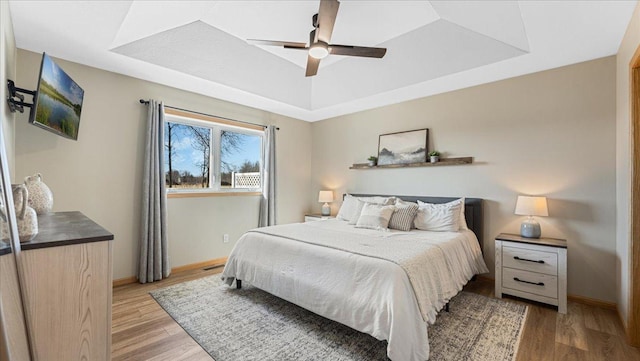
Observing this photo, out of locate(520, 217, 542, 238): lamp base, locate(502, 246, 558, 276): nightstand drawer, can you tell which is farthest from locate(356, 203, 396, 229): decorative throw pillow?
locate(520, 217, 542, 238): lamp base

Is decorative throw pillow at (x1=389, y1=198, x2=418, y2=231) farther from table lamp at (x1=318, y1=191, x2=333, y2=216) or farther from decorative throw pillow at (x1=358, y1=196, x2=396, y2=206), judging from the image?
table lamp at (x1=318, y1=191, x2=333, y2=216)

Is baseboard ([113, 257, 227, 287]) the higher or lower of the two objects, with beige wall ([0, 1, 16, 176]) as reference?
lower

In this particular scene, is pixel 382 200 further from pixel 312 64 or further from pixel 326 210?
pixel 312 64

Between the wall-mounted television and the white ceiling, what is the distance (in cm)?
44

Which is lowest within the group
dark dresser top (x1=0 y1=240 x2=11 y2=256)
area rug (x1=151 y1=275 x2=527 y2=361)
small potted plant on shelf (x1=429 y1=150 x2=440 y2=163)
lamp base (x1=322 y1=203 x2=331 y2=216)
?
area rug (x1=151 y1=275 x2=527 y2=361)

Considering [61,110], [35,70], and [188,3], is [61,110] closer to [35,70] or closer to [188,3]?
[35,70]

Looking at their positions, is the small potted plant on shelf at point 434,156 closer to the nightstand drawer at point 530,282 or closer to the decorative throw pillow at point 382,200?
the decorative throw pillow at point 382,200

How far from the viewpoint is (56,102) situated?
234 cm

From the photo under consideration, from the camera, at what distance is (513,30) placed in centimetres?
250

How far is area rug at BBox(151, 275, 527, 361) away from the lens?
200cm

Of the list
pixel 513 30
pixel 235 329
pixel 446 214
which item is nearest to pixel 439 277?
pixel 446 214

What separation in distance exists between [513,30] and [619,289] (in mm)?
2583

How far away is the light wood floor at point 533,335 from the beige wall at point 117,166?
3.16ft

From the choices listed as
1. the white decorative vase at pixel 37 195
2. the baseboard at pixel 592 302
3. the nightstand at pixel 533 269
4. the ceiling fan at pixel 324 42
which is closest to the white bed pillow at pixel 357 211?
the nightstand at pixel 533 269
